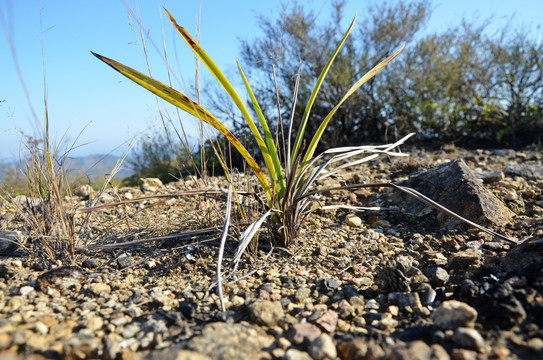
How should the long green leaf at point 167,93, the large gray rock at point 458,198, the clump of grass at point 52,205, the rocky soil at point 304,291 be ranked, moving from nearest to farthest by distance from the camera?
1. the rocky soil at point 304,291
2. the long green leaf at point 167,93
3. the clump of grass at point 52,205
4. the large gray rock at point 458,198

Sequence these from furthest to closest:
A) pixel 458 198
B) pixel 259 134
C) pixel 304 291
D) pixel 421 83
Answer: pixel 421 83 → pixel 458 198 → pixel 259 134 → pixel 304 291

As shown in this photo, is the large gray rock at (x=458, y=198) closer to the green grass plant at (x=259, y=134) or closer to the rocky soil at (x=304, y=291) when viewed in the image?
the rocky soil at (x=304, y=291)

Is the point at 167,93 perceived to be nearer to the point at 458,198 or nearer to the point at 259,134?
the point at 259,134

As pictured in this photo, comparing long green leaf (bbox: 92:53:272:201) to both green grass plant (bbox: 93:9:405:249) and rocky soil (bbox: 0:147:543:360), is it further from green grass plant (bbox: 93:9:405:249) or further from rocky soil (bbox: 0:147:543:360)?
rocky soil (bbox: 0:147:543:360)

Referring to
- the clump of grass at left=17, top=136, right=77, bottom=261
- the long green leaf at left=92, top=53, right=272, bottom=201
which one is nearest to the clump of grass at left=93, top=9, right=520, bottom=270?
the long green leaf at left=92, top=53, right=272, bottom=201

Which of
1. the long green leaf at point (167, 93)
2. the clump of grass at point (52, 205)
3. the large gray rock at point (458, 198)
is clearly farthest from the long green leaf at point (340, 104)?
the clump of grass at point (52, 205)

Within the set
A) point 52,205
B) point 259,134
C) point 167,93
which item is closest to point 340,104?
point 259,134

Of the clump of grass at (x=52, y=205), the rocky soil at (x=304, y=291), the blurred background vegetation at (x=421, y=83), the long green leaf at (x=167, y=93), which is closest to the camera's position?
the rocky soil at (x=304, y=291)

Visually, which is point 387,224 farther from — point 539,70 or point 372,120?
point 539,70

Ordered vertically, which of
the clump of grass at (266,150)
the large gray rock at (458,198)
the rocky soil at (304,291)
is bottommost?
the rocky soil at (304,291)
